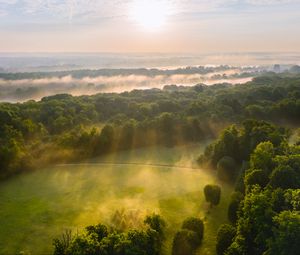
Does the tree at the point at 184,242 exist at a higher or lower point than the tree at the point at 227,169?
lower

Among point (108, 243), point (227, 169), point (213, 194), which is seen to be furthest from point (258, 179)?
point (108, 243)

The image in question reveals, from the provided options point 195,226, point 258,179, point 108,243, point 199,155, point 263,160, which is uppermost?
point 263,160

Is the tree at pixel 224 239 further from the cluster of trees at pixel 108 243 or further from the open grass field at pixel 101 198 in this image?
the cluster of trees at pixel 108 243

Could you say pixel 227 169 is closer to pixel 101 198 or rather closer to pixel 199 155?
pixel 199 155

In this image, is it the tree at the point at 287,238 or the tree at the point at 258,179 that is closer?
the tree at the point at 287,238

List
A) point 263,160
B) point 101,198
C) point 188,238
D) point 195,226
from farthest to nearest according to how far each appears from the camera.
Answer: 1. point 101,198
2. point 263,160
3. point 195,226
4. point 188,238

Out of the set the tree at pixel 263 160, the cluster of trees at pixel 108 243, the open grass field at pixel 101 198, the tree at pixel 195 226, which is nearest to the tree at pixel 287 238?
the cluster of trees at pixel 108 243
